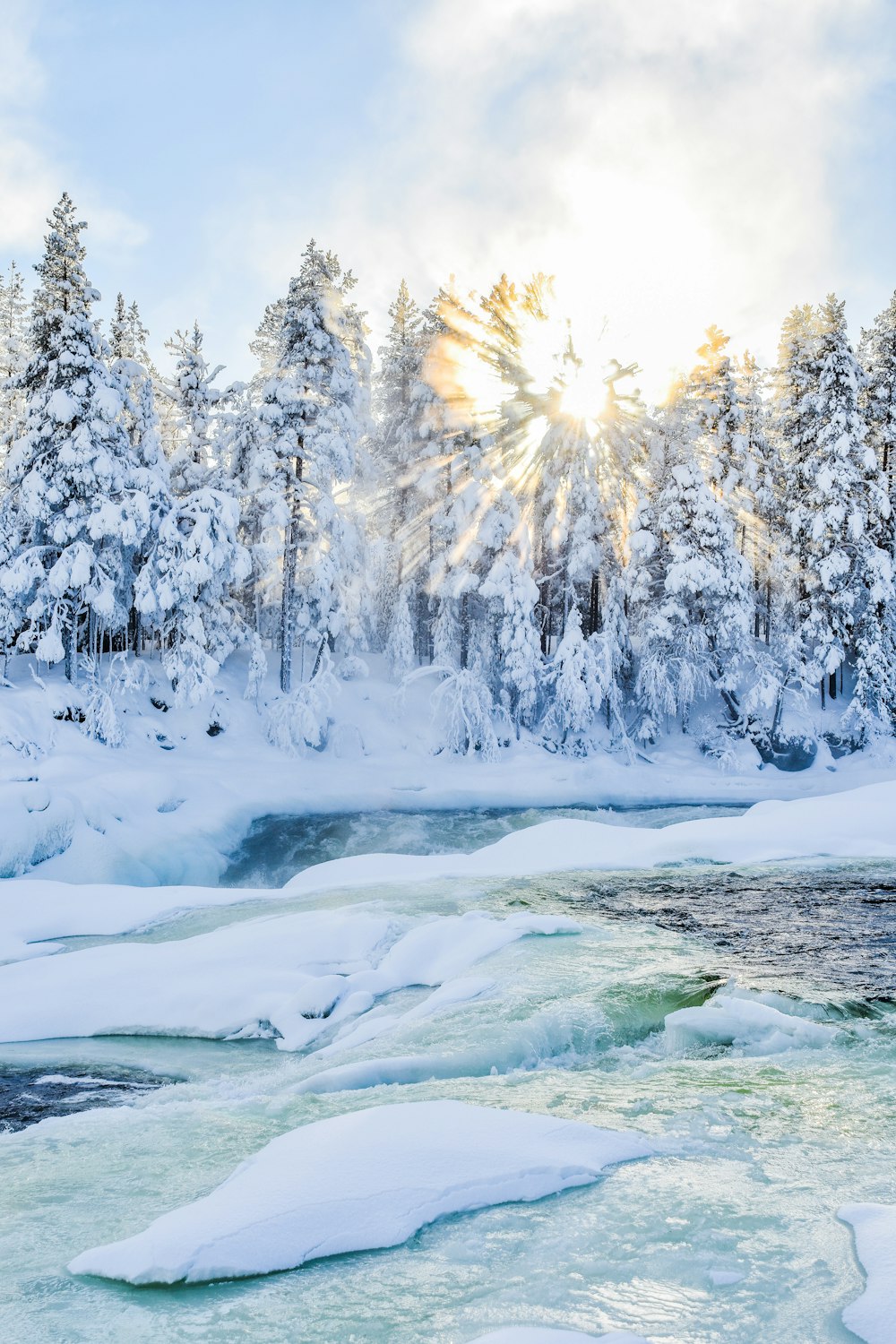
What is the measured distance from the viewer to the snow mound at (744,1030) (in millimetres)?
5391

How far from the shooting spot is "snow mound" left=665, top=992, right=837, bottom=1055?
539cm

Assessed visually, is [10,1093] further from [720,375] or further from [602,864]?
[720,375]

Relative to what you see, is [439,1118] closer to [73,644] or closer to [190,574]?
[73,644]

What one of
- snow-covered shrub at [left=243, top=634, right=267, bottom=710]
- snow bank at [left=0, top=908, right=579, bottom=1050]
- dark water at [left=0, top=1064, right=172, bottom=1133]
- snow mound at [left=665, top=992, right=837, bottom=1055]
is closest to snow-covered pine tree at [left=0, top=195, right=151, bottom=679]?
snow-covered shrub at [left=243, top=634, right=267, bottom=710]

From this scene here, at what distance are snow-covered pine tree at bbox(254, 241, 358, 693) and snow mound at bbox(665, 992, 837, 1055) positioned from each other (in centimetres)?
2132

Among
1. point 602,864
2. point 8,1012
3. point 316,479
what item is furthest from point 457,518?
point 8,1012

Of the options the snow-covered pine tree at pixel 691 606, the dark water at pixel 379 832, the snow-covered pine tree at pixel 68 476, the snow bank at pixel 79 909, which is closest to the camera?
the snow bank at pixel 79 909

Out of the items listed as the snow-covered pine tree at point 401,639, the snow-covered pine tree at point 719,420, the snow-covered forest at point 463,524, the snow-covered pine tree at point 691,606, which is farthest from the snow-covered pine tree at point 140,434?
the snow-covered pine tree at point 719,420

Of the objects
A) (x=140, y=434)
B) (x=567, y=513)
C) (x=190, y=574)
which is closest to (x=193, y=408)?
(x=140, y=434)

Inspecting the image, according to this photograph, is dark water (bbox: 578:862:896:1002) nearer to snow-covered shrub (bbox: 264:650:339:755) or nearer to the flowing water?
the flowing water

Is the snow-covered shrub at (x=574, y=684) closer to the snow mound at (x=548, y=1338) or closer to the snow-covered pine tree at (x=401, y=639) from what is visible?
the snow-covered pine tree at (x=401, y=639)

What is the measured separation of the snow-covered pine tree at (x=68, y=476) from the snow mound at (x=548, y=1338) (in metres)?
21.1

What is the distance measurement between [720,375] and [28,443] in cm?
2305

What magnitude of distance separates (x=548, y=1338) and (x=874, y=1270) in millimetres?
1152
